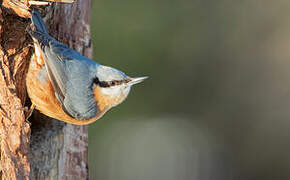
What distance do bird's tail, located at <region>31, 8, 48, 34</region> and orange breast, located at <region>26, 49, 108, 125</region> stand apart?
0.76 feet

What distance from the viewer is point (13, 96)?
2863 mm

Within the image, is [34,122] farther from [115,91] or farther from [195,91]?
[195,91]

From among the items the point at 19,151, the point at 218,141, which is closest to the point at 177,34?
the point at 218,141

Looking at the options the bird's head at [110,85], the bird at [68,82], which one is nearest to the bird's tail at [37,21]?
the bird at [68,82]

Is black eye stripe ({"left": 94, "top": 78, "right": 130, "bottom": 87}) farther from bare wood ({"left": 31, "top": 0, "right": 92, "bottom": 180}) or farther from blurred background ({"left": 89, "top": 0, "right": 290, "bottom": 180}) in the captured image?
blurred background ({"left": 89, "top": 0, "right": 290, "bottom": 180})

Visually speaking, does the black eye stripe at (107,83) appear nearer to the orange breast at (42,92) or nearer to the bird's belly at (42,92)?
the orange breast at (42,92)

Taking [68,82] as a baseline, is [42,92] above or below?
below

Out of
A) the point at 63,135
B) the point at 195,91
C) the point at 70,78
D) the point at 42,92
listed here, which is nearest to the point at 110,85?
the point at 70,78

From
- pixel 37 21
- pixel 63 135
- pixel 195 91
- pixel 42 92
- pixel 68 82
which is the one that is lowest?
pixel 195 91

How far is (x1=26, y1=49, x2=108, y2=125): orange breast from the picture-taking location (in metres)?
3.04

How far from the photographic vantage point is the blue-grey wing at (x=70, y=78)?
2.94 m

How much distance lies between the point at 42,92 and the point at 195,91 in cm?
427

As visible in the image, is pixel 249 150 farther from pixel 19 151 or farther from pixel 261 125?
pixel 19 151

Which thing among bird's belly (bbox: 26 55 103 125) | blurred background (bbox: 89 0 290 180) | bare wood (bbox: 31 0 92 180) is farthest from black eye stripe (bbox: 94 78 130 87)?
blurred background (bbox: 89 0 290 180)
